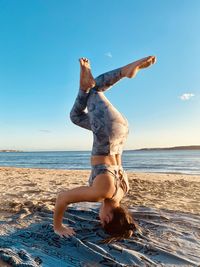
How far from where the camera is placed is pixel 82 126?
4.10 meters

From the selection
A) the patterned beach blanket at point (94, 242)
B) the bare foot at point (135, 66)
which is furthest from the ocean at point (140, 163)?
the bare foot at point (135, 66)

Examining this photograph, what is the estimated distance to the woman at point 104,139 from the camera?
3768 mm

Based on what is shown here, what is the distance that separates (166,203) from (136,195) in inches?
40.7

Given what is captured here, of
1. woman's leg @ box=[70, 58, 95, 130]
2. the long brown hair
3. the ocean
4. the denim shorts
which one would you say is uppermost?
woman's leg @ box=[70, 58, 95, 130]

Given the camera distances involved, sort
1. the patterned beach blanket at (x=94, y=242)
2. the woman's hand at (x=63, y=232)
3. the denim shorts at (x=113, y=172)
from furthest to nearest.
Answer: the woman's hand at (x=63, y=232) < the denim shorts at (x=113, y=172) < the patterned beach blanket at (x=94, y=242)

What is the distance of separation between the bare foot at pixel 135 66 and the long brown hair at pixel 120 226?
1707 mm

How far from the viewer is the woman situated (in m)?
3.77

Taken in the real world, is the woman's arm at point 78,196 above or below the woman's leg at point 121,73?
below

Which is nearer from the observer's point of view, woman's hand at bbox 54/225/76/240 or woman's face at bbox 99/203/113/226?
woman's face at bbox 99/203/113/226

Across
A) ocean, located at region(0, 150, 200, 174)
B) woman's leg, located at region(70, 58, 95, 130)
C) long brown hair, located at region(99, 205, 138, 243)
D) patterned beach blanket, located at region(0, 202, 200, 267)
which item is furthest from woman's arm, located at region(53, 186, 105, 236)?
ocean, located at region(0, 150, 200, 174)

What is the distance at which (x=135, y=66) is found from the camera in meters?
3.72

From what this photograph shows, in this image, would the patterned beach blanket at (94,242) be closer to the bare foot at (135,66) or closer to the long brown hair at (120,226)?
the long brown hair at (120,226)

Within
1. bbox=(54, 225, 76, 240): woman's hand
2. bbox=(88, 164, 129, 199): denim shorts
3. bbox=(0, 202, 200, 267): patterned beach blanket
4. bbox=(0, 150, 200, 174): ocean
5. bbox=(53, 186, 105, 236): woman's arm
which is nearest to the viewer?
bbox=(0, 202, 200, 267): patterned beach blanket

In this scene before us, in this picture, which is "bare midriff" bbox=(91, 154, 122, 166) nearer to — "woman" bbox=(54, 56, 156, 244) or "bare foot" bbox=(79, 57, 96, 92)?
"woman" bbox=(54, 56, 156, 244)
